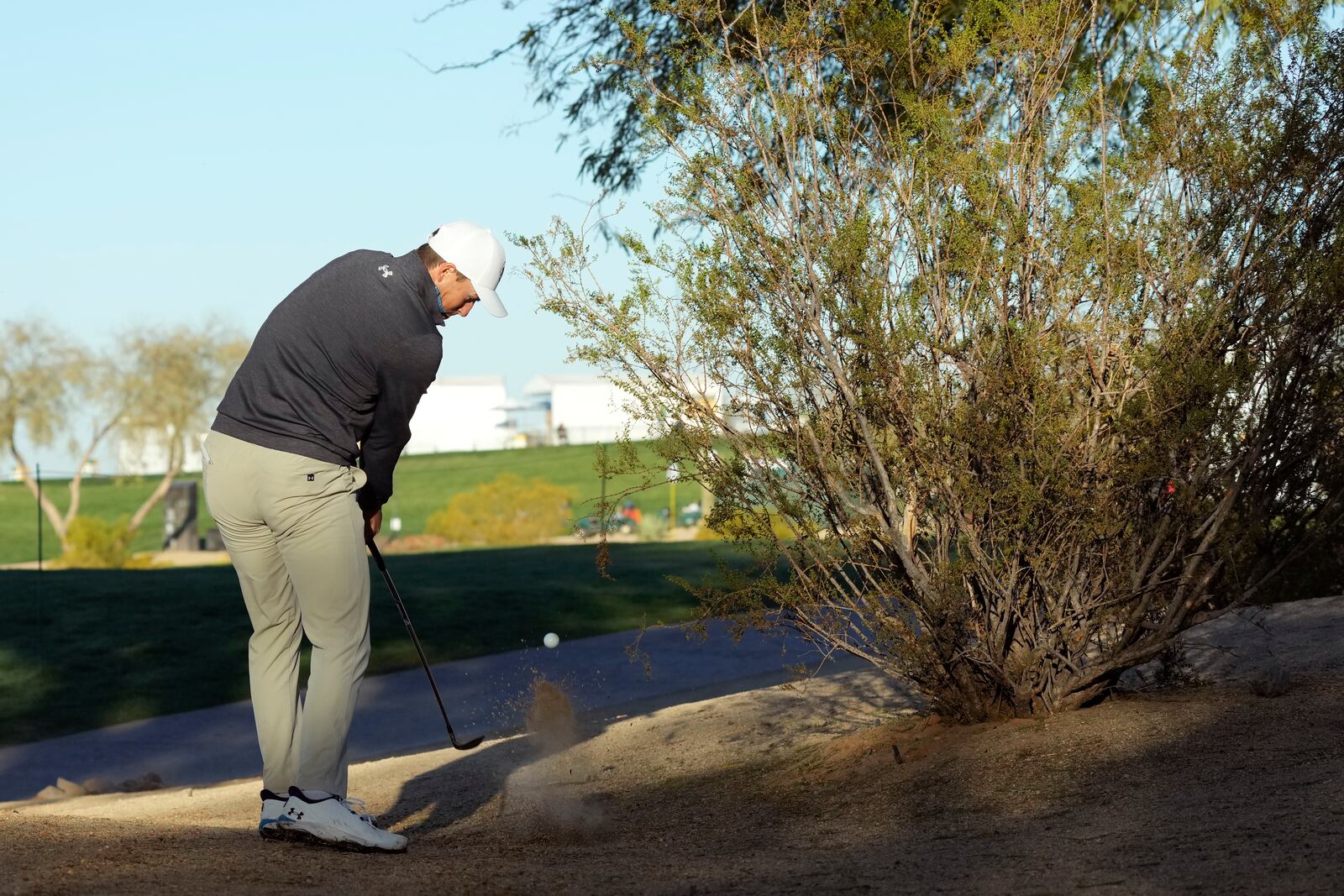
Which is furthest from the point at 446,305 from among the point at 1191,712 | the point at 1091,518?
the point at 1191,712

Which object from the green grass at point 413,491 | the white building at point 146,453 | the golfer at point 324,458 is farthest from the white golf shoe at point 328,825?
the white building at point 146,453

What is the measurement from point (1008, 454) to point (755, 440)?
0.99 meters

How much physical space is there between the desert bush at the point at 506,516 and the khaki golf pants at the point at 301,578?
2921 centimetres

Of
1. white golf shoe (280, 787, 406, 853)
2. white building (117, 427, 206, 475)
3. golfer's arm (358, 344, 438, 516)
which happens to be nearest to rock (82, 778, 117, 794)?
white golf shoe (280, 787, 406, 853)

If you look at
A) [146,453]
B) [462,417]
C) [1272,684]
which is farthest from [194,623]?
[462,417]

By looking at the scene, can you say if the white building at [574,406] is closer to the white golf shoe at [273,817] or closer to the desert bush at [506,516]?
the desert bush at [506,516]

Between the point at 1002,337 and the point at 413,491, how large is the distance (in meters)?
40.8

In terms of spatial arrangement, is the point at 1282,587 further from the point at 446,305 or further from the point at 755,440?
the point at 446,305

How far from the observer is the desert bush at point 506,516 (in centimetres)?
3438

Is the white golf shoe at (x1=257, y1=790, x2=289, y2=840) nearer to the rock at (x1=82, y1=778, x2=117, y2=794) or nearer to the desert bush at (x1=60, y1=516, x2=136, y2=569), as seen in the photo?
the rock at (x1=82, y1=778, x2=117, y2=794)

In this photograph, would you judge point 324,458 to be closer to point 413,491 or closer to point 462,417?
point 413,491

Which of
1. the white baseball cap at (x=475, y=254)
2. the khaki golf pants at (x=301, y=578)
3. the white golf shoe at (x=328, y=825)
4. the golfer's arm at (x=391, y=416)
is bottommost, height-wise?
the white golf shoe at (x=328, y=825)

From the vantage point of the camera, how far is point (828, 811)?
4.89 metres

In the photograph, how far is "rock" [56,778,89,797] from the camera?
7.11 meters
